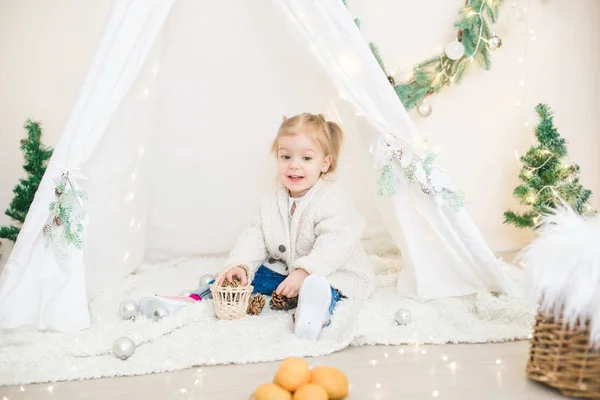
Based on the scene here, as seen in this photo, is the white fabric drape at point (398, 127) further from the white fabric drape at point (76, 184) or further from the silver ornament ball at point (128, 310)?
the silver ornament ball at point (128, 310)

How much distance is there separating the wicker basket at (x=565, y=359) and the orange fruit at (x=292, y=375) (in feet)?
1.84

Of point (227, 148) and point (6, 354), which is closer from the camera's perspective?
point (6, 354)

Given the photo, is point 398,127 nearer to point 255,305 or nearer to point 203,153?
point 255,305

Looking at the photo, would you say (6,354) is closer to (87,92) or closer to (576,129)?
(87,92)

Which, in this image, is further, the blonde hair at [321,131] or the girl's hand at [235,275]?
the blonde hair at [321,131]

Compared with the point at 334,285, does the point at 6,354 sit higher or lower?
lower

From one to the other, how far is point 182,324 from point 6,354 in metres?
0.49

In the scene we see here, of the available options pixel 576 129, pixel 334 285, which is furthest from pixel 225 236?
pixel 576 129

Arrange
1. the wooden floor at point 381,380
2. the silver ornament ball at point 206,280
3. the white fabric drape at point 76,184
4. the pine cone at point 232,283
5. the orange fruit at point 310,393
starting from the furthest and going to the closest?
the silver ornament ball at point 206,280 < the pine cone at point 232,283 < the white fabric drape at point 76,184 < the wooden floor at point 381,380 < the orange fruit at point 310,393

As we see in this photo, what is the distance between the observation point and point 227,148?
9.11ft

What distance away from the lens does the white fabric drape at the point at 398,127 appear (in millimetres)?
2028

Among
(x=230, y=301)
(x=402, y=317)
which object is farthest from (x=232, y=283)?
(x=402, y=317)

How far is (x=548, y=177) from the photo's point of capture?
8.41 ft

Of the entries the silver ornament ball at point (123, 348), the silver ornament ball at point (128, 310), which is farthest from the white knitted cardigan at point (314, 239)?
the silver ornament ball at point (123, 348)
